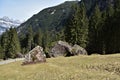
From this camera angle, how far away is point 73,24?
95.1 meters

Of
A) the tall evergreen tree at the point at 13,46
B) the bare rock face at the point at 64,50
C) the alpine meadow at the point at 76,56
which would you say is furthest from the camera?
the tall evergreen tree at the point at 13,46

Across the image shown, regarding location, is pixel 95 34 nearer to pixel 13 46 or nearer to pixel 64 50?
pixel 13 46

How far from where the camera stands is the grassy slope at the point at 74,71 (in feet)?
114

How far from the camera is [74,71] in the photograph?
38.0 meters

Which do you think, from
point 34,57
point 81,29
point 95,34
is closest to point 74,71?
point 34,57

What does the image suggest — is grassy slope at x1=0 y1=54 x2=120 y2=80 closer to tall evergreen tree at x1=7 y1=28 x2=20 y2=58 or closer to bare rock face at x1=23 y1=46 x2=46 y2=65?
bare rock face at x1=23 y1=46 x2=46 y2=65

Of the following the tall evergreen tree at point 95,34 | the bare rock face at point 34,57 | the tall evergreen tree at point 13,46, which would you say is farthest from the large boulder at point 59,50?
the tall evergreen tree at point 13,46

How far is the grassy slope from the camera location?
34.6 meters

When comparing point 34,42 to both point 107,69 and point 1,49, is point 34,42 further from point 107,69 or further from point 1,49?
point 107,69

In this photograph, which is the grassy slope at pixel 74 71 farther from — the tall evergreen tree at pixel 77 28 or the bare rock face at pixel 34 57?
the tall evergreen tree at pixel 77 28

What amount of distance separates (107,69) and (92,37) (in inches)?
2909

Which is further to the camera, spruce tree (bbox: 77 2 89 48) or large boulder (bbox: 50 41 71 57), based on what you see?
spruce tree (bbox: 77 2 89 48)

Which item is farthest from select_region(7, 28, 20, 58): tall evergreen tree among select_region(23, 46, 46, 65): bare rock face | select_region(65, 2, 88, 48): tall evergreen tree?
select_region(23, 46, 46, 65): bare rock face

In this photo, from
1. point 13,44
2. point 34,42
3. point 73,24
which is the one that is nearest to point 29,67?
point 73,24
